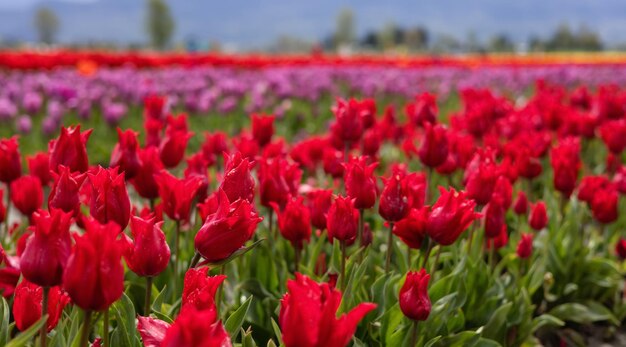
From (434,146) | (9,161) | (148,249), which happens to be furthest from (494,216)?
(9,161)

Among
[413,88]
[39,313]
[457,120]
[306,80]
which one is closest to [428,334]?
[39,313]

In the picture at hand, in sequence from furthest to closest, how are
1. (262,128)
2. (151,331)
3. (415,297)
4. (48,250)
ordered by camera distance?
(262,128) < (415,297) < (151,331) < (48,250)

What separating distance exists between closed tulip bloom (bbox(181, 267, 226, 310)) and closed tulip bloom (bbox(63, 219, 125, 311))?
19 cm

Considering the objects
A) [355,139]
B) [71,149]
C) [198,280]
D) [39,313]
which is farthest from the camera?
[355,139]

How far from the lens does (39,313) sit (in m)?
1.76

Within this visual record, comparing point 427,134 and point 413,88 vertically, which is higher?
point 427,134

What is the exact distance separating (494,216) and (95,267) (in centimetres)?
174

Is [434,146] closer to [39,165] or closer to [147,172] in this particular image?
[147,172]

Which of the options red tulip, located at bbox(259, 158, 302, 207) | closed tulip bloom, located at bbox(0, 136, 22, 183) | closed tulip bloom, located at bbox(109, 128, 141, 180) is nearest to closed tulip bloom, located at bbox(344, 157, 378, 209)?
red tulip, located at bbox(259, 158, 302, 207)

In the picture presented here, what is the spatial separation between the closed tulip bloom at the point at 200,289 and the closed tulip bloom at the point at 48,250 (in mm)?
264

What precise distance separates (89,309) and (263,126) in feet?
7.33

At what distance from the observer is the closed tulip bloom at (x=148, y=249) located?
5.20 feet

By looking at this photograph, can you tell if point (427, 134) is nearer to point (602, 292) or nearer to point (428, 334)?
point (428, 334)

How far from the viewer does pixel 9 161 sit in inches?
98.8
